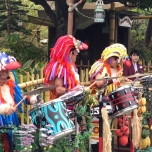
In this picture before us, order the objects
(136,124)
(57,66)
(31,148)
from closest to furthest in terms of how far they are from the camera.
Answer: (31,148) < (57,66) < (136,124)

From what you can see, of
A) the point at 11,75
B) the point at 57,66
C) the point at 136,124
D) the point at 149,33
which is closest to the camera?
the point at 11,75

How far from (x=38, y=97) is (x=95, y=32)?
10.4 m

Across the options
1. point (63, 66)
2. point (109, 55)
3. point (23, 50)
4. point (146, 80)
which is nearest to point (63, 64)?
point (63, 66)

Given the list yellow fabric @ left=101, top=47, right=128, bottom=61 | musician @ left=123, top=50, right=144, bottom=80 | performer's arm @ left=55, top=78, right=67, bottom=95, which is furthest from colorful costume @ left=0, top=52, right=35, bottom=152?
musician @ left=123, top=50, right=144, bottom=80

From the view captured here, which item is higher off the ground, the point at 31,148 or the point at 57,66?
the point at 57,66

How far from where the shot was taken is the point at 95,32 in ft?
46.2

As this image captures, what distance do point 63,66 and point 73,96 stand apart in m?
0.65

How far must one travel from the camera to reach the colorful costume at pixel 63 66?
4.69m

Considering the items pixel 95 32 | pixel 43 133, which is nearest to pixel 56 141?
pixel 43 133

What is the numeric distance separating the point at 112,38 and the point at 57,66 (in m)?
8.58

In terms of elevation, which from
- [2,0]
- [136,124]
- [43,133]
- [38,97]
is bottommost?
[136,124]

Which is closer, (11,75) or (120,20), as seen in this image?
(11,75)

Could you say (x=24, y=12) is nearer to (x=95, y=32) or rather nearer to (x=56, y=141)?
(x=95, y=32)

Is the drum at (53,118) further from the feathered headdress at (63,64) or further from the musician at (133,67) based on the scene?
the musician at (133,67)
